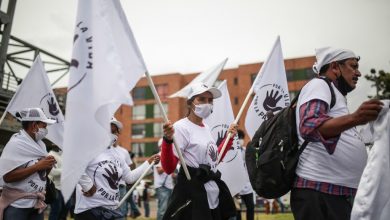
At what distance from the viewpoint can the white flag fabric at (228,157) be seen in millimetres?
6266

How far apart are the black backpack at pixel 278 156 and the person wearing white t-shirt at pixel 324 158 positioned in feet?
0.18

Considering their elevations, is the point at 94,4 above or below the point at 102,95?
above

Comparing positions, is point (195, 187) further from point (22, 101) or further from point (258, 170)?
point (22, 101)

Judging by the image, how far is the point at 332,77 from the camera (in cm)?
296

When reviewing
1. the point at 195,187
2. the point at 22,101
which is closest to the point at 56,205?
the point at 22,101

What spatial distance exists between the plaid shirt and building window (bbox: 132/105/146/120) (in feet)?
Result: 178

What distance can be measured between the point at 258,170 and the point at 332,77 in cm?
92

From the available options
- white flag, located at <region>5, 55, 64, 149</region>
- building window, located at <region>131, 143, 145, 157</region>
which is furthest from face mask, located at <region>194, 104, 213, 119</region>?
building window, located at <region>131, 143, 145, 157</region>

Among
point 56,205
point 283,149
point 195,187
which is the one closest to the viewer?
point 283,149

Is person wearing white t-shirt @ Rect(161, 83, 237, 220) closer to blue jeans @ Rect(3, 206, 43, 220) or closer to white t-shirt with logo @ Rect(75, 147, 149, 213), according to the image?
white t-shirt with logo @ Rect(75, 147, 149, 213)

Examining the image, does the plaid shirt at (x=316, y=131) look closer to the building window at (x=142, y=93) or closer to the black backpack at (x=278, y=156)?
the black backpack at (x=278, y=156)

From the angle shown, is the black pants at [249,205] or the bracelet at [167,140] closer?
the bracelet at [167,140]

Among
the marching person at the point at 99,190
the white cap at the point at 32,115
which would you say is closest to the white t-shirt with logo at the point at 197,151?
the marching person at the point at 99,190

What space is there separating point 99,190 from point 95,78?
6.92 ft
